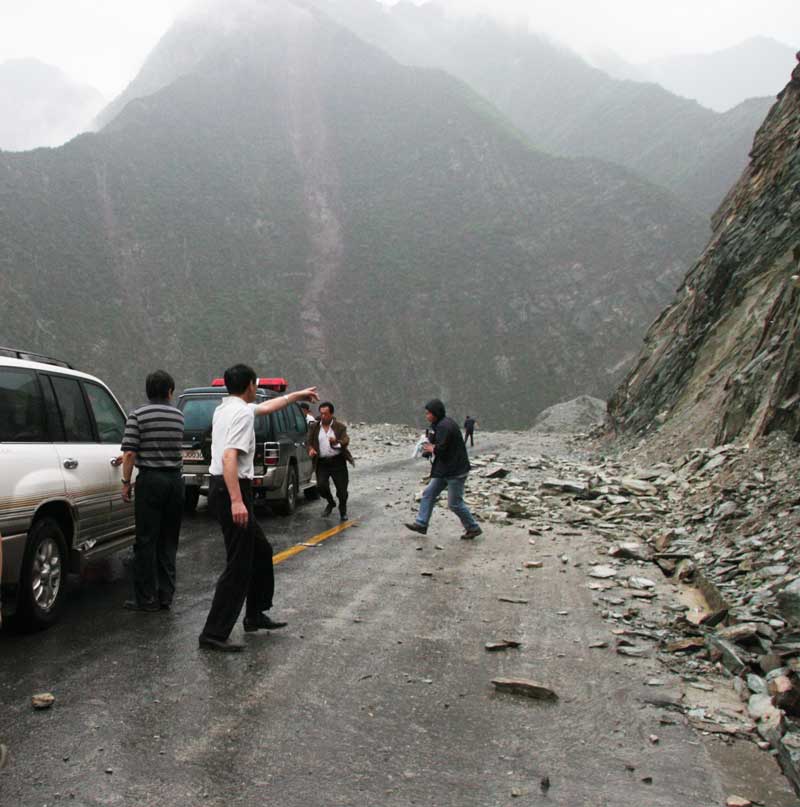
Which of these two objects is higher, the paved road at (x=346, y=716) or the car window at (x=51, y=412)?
the car window at (x=51, y=412)

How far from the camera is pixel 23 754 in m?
3.58

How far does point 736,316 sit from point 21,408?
21848 millimetres

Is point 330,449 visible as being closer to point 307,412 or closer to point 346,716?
point 307,412

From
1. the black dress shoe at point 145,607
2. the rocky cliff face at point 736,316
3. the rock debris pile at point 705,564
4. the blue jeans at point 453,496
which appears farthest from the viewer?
the rocky cliff face at point 736,316

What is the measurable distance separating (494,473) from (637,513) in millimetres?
6384

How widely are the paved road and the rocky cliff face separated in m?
10.2

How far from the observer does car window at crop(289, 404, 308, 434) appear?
13320 millimetres

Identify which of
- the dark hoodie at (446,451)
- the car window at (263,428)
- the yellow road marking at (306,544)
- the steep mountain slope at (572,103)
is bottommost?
the yellow road marking at (306,544)

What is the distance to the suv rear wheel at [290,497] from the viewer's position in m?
12.1

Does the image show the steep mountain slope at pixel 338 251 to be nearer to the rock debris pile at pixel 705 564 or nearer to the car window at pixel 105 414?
the rock debris pile at pixel 705 564

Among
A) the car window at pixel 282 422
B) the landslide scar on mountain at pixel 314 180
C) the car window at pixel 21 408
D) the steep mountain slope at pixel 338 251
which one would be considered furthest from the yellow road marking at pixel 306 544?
the landslide scar on mountain at pixel 314 180

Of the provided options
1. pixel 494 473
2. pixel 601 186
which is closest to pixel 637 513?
pixel 494 473

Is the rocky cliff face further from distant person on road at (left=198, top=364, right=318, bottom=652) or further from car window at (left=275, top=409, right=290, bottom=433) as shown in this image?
distant person on road at (left=198, top=364, right=318, bottom=652)

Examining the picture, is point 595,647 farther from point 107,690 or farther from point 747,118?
point 747,118
